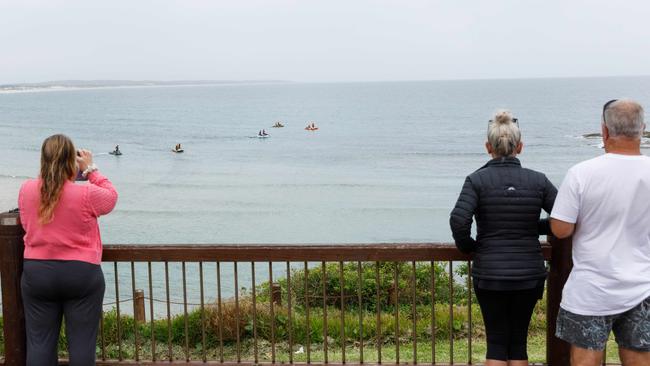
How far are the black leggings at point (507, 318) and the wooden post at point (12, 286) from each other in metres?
2.78

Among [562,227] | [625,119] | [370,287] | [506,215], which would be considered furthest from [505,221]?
[370,287]

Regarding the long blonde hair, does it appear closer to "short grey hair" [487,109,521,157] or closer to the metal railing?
the metal railing

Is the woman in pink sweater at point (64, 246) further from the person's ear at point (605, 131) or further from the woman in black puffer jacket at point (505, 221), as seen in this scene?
the person's ear at point (605, 131)

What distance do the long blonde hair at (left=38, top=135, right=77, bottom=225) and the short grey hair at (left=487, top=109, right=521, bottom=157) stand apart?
2210mm

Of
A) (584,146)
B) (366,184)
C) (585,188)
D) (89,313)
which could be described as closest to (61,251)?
(89,313)

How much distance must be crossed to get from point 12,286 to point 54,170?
1124 mm

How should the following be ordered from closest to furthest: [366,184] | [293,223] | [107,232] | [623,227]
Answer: [623,227]
[107,232]
[293,223]
[366,184]

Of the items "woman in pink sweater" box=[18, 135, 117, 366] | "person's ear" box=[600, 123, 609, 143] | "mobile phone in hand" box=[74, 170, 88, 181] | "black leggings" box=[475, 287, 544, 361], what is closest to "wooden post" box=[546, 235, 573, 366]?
"black leggings" box=[475, 287, 544, 361]

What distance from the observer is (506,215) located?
3.89 metres

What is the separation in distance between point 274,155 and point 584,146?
3029cm

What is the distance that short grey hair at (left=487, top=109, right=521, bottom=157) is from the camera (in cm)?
391

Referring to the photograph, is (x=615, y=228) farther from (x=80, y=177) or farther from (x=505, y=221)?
(x=80, y=177)

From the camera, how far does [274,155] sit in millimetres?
71125

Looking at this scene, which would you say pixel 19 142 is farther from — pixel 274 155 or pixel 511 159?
pixel 511 159
